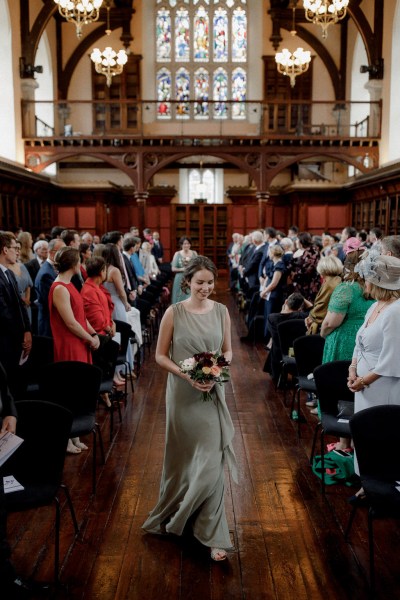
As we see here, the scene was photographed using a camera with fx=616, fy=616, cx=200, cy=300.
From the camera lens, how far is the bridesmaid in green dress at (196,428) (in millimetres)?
3578

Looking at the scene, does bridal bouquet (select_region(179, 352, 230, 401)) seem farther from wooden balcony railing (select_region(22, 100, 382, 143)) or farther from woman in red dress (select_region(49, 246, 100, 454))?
wooden balcony railing (select_region(22, 100, 382, 143))

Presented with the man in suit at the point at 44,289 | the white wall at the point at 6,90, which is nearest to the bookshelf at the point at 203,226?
the white wall at the point at 6,90

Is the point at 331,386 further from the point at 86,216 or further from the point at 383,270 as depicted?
the point at 86,216

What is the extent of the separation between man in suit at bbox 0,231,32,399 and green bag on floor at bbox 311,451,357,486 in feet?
8.28

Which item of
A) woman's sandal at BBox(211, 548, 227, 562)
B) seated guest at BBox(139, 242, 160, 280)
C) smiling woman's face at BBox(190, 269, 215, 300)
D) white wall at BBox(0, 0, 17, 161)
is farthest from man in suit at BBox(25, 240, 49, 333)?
white wall at BBox(0, 0, 17, 161)

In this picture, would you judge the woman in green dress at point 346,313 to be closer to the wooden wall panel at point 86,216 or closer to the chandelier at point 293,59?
the chandelier at point 293,59

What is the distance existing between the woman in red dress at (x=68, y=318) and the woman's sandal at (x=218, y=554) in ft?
6.54

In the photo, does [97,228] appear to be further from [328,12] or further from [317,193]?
[328,12]

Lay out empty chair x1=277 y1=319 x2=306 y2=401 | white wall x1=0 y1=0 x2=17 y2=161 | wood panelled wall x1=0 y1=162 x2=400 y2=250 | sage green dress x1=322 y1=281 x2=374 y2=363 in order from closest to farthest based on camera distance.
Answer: sage green dress x1=322 y1=281 x2=374 y2=363 < empty chair x1=277 y1=319 x2=306 y2=401 < wood panelled wall x1=0 y1=162 x2=400 y2=250 < white wall x1=0 y1=0 x2=17 y2=161

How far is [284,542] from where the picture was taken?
3805 mm

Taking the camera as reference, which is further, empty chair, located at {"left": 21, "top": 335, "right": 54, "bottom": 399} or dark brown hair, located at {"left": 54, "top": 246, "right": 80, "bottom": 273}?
empty chair, located at {"left": 21, "top": 335, "right": 54, "bottom": 399}

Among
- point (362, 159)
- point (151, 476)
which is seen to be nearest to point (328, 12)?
point (362, 159)

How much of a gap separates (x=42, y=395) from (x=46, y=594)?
1602mm

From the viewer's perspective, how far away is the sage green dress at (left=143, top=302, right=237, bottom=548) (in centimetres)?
358
